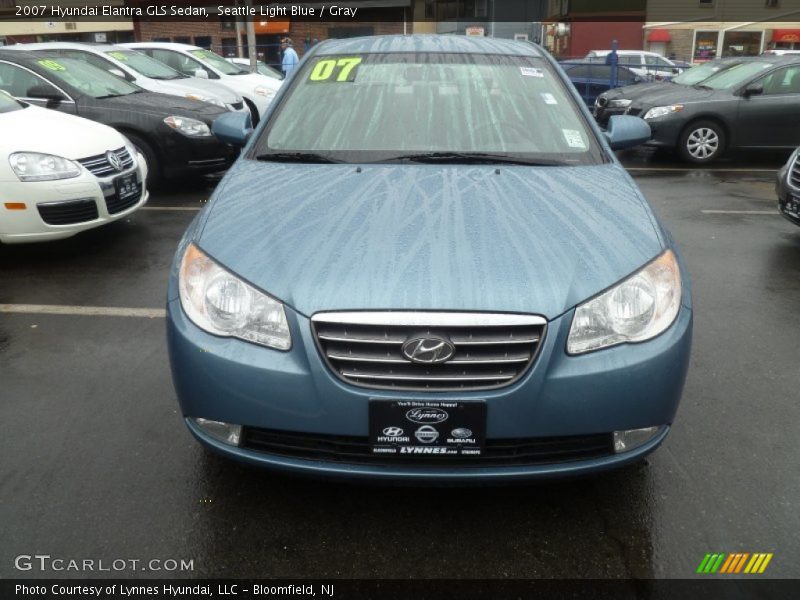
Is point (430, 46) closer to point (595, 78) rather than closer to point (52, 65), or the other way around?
point (52, 65)

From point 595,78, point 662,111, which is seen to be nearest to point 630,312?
point 662,111

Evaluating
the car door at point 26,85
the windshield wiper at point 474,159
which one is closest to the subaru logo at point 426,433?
the windshield wiper at point 474,159

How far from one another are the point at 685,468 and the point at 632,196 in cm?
110

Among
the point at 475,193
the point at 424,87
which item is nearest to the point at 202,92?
the point at 424,87

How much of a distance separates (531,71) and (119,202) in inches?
137

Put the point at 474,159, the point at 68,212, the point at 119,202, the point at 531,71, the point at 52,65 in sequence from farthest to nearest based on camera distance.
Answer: the point at 52,65
the point at 119,202
the point at 68,212
the point at 531,71
the point at 474,159

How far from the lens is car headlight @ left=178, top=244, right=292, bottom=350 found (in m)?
2.17

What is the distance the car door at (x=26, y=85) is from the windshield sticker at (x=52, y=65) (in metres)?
0.19

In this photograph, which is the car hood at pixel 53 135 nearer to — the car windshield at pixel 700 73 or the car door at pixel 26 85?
the car door at pixel 26 85

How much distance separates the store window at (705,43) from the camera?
36438mm

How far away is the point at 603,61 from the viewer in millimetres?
18109

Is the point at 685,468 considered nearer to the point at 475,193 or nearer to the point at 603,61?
the point at 475,193

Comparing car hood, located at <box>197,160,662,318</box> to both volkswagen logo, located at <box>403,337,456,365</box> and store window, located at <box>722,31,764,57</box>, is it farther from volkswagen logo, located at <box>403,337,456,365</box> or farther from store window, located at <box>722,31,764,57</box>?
store window, located at <box>722,31,764,57</box>

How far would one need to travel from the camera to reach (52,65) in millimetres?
7625
